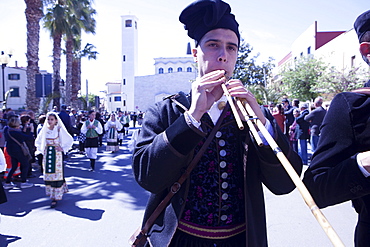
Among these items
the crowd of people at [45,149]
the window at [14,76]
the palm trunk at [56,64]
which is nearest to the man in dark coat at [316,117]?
the crowd of people at [45,149]

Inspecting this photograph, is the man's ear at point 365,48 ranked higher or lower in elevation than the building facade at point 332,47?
lower

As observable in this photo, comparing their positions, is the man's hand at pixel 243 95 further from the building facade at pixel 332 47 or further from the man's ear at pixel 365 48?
the building facade at pixel 332 47

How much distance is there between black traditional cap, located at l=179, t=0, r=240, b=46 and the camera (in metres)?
1.61

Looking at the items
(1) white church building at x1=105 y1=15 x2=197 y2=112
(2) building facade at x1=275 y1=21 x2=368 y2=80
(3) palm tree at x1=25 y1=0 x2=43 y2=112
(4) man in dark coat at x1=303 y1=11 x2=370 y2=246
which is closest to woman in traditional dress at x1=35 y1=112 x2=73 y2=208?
(4) man in dark coat at x1=303 y1=11 x2=370 y2=246

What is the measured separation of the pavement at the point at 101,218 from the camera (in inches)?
170

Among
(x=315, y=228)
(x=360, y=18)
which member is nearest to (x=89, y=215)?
(x=315, y=228)

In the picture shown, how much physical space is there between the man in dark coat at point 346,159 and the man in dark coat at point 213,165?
11 cm

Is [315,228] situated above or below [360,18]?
below

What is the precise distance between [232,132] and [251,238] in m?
0.55

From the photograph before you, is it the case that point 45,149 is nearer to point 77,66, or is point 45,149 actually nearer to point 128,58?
point 77,66

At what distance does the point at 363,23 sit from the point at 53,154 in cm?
607

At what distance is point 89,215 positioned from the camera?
17.7 ft

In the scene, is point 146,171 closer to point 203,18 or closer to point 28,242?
point 203,18

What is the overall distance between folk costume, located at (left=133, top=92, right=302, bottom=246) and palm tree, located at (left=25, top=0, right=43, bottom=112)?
15196 millimetres
